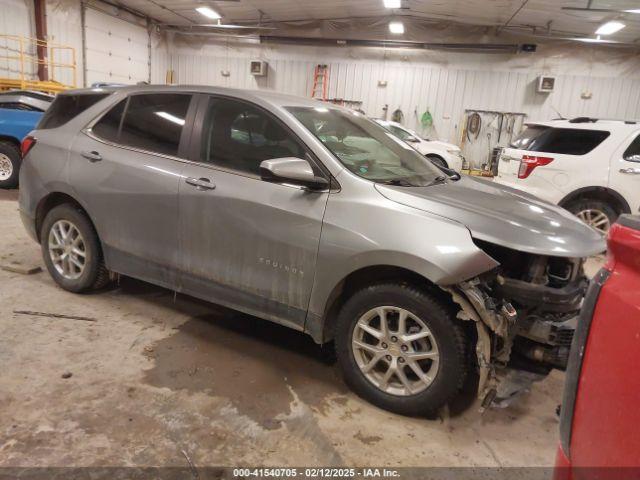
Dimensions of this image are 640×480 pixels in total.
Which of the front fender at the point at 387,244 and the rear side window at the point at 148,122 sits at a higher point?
the rear side window at the point at 148,122

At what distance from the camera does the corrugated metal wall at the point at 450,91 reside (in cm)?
1313

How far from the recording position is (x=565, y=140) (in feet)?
19.7

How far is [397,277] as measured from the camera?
7.73 feet

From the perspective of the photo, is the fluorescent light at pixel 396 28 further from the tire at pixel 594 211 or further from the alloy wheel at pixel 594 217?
the alloy wheel at pixel 594 217

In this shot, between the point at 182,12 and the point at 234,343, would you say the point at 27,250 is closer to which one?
the point at 234,343

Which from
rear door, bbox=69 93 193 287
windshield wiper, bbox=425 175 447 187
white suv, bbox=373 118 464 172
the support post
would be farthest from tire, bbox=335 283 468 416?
the support post

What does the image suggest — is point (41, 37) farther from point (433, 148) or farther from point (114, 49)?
point (433, 148)

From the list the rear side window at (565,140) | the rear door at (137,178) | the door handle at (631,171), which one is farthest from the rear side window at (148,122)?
the door handle at (631,171)

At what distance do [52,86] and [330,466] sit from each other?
39.5 ft

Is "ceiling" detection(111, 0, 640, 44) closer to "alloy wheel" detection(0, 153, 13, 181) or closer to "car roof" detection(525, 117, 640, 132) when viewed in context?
"car roof" detection(525, 117, 640, 132)

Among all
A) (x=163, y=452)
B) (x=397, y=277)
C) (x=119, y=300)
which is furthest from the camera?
(x=119, y=300)

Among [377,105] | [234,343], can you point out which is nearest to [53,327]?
[234,343]

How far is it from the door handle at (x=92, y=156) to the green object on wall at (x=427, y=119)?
12.3 metres

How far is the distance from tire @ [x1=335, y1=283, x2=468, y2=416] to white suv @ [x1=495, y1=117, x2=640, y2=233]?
4.50m
